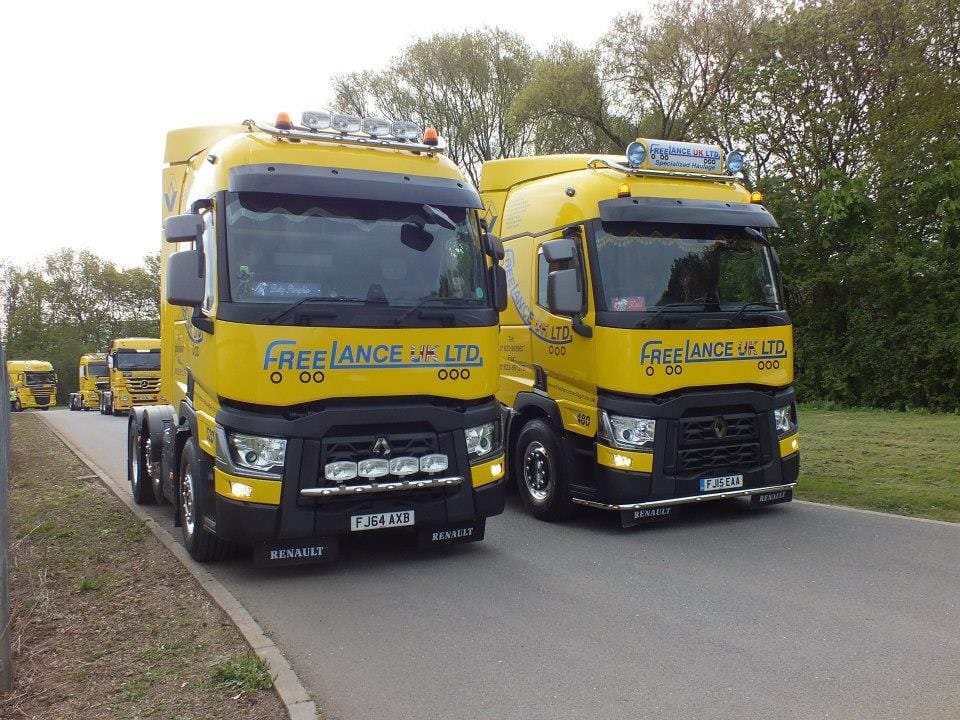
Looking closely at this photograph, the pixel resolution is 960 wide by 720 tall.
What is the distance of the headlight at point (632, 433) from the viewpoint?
795 cm

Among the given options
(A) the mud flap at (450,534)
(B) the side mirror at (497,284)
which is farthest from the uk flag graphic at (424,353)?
(A) the mud flap at (450,534)

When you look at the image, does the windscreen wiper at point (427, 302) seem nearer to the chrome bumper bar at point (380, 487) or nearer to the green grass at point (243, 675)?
the chrome bumper bar at point (380, 487)

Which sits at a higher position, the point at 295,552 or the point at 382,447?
the point at 382,447

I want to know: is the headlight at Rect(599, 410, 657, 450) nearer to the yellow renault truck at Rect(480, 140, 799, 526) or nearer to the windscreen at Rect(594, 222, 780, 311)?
the yellow renault truck at Rect(480, 140, 799, 526)

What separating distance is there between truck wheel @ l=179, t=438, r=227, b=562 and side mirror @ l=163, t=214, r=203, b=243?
164 centimetres

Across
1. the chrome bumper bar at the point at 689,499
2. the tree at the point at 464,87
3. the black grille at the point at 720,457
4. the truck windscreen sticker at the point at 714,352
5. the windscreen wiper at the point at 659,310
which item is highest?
the tree at the point at 464,87

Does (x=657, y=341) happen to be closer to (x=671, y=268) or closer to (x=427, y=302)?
(x=671, y=268)

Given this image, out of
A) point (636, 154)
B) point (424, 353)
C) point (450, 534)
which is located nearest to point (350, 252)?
point (424, 353)

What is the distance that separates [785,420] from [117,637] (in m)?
6.21

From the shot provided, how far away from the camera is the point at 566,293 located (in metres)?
8.19

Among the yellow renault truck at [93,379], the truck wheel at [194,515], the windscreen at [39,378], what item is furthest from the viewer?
the windscreen at [39,378]

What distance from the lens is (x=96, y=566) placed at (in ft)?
24.1

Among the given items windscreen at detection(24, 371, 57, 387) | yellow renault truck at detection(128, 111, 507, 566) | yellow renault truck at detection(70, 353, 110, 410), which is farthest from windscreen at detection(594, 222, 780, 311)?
windscreen at detection(24, 371, 57, 387)

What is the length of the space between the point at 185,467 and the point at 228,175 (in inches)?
101
